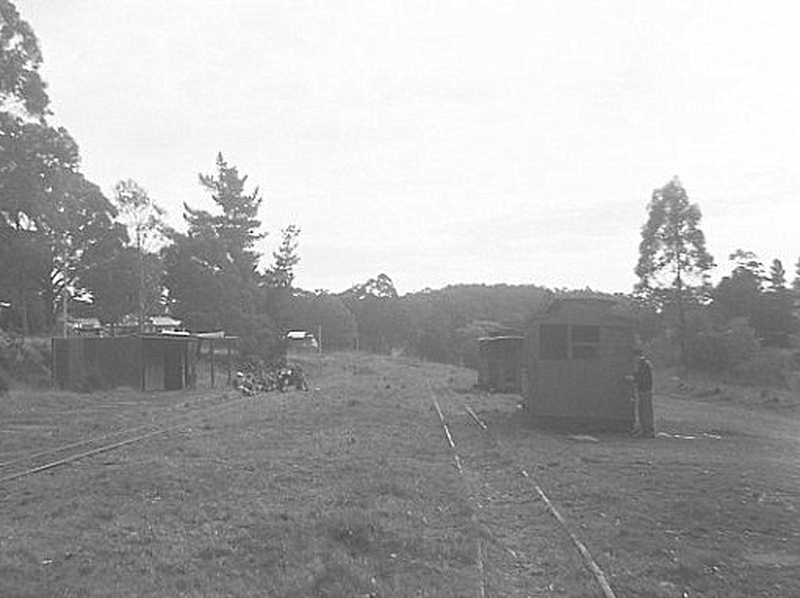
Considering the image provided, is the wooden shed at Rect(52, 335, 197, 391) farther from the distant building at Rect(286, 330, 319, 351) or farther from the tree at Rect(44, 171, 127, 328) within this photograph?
the distant building at Rect(286, 330, 319, 351)

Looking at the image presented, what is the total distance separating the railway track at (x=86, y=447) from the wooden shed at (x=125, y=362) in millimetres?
11046

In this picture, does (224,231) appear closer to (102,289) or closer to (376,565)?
(102,289)

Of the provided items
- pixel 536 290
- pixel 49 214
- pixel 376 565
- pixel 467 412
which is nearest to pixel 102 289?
pixel 49 214

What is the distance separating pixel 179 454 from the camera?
16406 millimetres

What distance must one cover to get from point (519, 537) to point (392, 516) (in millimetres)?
1376

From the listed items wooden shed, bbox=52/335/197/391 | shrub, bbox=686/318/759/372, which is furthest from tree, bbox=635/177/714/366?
wooden shed, bbox=52/335/197/391

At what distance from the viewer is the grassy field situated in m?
7.88

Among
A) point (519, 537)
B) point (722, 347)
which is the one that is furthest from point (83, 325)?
point (519, 537)

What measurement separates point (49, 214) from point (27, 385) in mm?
7278

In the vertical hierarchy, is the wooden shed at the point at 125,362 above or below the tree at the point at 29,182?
below

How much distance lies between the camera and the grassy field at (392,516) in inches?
310

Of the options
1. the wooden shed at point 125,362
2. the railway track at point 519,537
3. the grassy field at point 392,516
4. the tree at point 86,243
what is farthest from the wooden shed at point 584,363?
the tree at point 86,243

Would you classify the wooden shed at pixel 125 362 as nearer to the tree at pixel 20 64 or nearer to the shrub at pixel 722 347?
the tree at pixel 20 64

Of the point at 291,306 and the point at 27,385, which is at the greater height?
the point at 291,306
